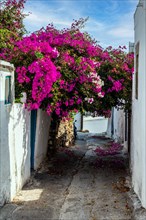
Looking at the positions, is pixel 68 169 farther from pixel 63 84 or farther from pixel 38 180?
pixel 63 84

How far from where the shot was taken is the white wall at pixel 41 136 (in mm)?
12513

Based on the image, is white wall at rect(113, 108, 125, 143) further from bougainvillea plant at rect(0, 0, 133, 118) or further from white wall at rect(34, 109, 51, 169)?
bougainvillea plant at rect(0, 0, 133, 118)

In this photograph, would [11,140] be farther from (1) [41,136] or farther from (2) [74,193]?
(1) [41,136]

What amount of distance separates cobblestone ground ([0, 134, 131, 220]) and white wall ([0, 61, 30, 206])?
1.11ft

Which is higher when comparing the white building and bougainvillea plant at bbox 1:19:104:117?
→ bougainvillea plant at bbox 1:19:104:117

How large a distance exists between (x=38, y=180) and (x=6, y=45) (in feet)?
14.7

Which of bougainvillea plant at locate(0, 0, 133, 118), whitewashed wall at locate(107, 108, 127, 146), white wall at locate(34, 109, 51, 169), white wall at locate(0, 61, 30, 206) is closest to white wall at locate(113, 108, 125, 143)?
whitewashed wall at locate(107, 108, 127, 146)

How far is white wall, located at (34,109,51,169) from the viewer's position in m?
12.5

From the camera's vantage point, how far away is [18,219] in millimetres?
7465

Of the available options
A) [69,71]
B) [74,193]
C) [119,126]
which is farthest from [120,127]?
[74,193]

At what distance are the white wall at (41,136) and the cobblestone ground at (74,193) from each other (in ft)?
1.24

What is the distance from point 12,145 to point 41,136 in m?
4.57

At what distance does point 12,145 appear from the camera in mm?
8906

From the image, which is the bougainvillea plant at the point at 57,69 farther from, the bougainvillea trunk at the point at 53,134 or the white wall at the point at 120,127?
the white wall at the point at 120,127
